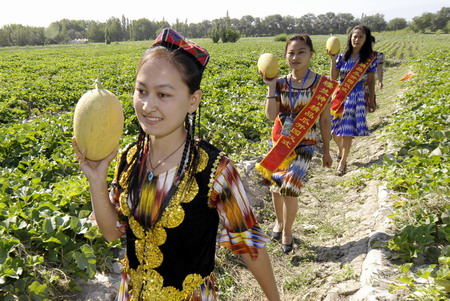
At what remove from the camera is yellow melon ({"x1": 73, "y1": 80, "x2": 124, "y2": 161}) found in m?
1.43

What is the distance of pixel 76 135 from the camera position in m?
1.48

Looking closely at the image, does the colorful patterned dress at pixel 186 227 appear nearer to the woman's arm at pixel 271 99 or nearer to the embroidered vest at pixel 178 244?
the embroidered vest at pixel 178 244

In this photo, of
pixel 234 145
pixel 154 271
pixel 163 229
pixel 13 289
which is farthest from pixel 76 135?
pixel 234 145

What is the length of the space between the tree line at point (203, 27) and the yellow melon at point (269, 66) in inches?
3440

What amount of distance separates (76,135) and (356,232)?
10.0 feet

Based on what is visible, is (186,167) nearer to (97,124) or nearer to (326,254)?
(97,124)

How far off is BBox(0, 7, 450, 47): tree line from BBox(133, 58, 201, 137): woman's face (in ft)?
293

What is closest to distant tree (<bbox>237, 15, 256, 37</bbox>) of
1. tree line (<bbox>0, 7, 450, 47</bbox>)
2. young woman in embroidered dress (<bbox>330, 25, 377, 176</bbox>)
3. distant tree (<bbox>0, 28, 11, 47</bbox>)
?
tree line (<bbox>0, 7, 450, 47</bbox>)

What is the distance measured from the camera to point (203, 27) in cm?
14050

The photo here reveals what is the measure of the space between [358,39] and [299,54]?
2573 millimetres

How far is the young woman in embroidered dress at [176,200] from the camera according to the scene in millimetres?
1435

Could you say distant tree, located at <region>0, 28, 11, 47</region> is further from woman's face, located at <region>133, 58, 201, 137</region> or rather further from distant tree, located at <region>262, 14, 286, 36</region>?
woman's face, located at <region>133, 58, 201, 137</region>

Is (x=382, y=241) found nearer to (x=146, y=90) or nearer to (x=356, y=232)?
(x=356, y=232)

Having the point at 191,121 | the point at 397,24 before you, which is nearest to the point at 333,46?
the point at 191,121
